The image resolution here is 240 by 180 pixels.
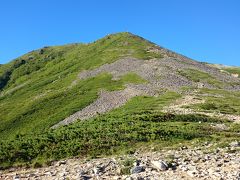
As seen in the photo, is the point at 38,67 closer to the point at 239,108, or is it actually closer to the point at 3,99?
the point at 3,99

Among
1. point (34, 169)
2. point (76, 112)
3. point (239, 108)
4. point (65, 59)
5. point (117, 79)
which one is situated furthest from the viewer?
point (65, 59)

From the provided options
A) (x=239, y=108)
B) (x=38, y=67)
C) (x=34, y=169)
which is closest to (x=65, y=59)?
(x=38, y=67)

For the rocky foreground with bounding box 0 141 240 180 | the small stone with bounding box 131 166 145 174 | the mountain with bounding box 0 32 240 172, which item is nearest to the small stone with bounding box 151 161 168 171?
the rocky foreground with bounding box 0 141 240 180

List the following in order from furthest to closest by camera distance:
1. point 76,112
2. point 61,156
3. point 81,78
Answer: point 81,78 < point 76,112 < point 61,156

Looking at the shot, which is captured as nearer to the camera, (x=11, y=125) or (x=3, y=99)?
(x=11, y=125)

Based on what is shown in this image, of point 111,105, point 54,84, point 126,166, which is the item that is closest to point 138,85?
point 111,105

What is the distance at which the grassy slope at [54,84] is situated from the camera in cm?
7884

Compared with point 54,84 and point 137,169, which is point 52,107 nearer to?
point 54,84

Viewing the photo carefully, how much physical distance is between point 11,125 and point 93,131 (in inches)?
1594

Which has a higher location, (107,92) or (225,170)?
(107,92)

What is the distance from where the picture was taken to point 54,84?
396ft

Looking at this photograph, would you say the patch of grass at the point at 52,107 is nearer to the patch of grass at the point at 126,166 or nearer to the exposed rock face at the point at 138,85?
the exposed rock face at the point at 138,85

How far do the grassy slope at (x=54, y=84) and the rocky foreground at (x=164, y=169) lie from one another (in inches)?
1676

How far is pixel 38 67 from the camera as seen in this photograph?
179 meters
